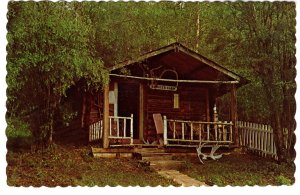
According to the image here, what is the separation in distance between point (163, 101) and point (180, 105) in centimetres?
64

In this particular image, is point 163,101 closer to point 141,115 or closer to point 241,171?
point 141,115

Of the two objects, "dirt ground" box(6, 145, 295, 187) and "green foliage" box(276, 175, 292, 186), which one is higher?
"dirt ground" box(6, 145, 295, 187)

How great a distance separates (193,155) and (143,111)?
2.54 meters

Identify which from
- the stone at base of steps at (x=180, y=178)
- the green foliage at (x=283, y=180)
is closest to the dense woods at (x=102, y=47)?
the green foliage at (x=283, y=180)

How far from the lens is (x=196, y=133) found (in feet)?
52.3

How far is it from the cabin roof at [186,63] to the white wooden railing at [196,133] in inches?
61.9

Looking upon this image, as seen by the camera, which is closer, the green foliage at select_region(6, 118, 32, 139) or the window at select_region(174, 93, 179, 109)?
Answer: the green foliage at select_region(6, 118, 32, 139)

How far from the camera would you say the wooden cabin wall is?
54.7 ft

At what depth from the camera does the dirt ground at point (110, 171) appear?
429 inches

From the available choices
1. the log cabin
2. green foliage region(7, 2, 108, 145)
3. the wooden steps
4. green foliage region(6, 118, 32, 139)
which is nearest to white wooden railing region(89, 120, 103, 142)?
the log cabin

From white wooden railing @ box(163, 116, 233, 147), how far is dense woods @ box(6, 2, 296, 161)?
4.15 feet

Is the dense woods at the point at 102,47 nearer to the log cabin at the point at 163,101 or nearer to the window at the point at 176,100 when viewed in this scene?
the log cabin at the point at 163,101

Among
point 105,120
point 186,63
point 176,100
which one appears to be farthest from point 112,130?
point 186,63

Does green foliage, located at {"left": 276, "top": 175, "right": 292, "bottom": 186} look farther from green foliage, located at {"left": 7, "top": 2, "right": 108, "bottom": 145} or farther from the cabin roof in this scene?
green foliage, located at {"left": 7, "top": 2, "right": 108, "bottom": 145}
